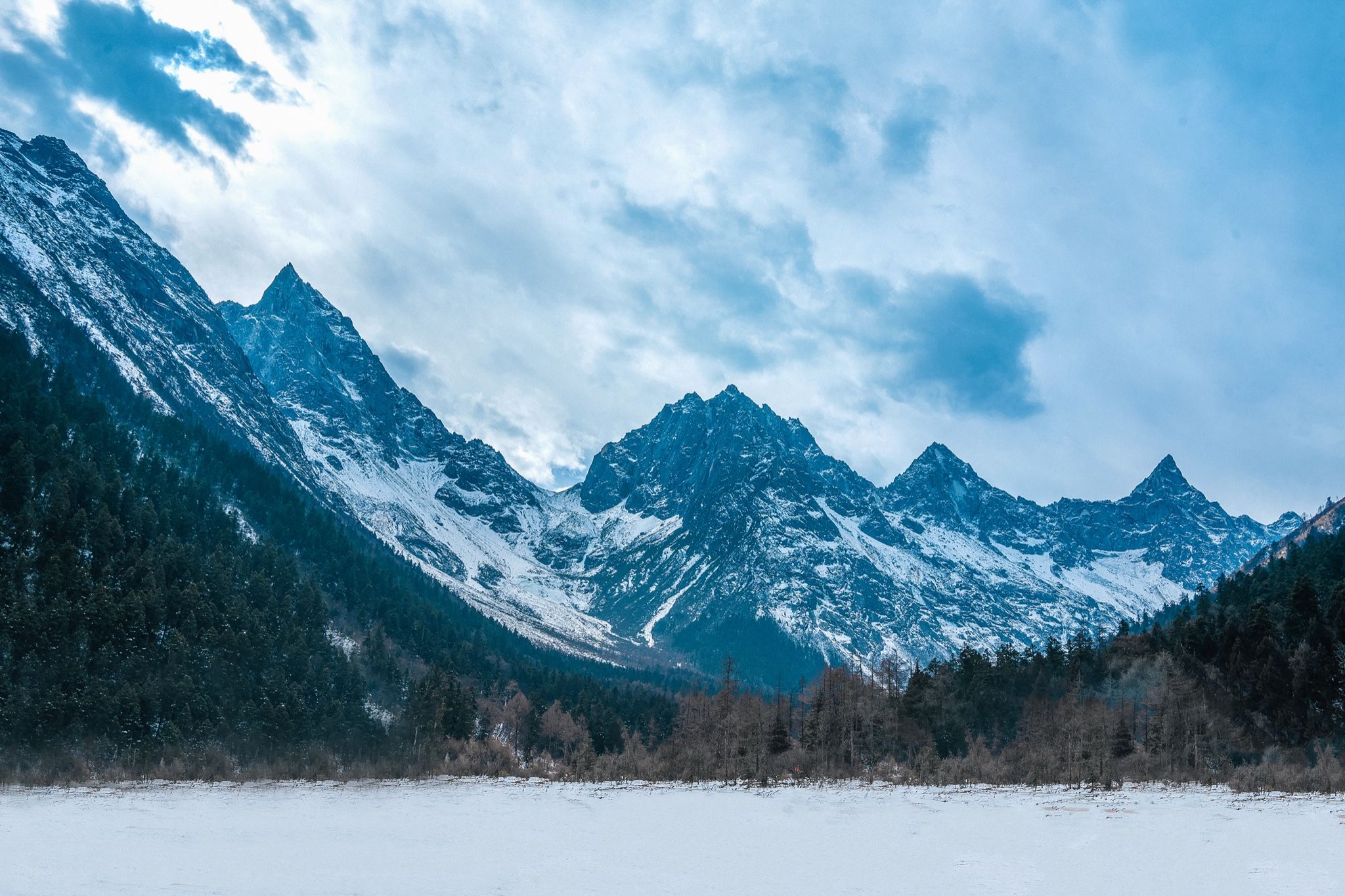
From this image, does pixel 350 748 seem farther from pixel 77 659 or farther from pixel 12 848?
pixel 12 848

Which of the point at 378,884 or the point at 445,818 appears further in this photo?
the point at 445,818

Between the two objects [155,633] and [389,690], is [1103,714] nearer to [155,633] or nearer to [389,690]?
[155,633]

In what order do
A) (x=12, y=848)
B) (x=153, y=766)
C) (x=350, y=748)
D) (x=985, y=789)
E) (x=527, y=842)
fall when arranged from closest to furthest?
(x=12, y=848)
(x=527, y=842)
(x=985, y=789)
(x=153, y=766)
(x=350, y=748)

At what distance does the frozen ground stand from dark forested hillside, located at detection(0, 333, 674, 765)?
Answer: 28.3 m

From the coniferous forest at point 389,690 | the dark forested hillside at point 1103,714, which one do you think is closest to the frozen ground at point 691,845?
the dark forested hillside at point 1103,714

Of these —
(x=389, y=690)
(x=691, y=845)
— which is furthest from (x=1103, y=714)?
(x=389, y=690)

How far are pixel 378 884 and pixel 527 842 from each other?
41.9ft

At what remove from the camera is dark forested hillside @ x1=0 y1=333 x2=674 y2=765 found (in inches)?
3477

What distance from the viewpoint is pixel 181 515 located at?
131375 mm

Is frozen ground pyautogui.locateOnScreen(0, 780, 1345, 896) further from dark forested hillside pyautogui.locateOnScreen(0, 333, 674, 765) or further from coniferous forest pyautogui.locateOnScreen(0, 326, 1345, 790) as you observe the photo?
dark forested hillside pyautogui.locateOnScreen(0, 333, 674, 765)

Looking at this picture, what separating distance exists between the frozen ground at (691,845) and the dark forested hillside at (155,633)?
Answer: 28.3m

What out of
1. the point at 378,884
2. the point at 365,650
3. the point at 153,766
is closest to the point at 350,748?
the point at 153,766

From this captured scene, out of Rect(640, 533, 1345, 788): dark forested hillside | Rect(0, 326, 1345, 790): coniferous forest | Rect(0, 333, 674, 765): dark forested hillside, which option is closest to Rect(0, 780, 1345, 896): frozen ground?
Rect(640, 533, 1345, 788): dark forested hillside

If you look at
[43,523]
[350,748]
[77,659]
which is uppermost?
[43,523]
